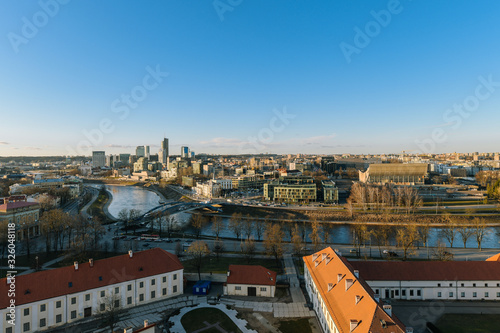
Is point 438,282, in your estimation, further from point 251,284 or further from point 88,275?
point 88,275

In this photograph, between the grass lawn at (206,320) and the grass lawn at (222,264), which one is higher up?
the grass lawn at (206,320)

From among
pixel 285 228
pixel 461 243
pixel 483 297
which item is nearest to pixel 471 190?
pixel 461 243

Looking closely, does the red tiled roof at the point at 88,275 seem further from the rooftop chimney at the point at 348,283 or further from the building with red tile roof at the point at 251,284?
the rooftop chimney at the point at 348,283

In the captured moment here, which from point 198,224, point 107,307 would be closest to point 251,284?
point 107,307

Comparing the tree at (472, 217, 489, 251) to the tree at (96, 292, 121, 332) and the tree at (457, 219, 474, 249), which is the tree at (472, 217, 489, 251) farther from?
the tree at (96, 292, 121, 332)

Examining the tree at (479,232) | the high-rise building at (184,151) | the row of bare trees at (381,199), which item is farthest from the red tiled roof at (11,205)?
the high-rise building at (184,151)

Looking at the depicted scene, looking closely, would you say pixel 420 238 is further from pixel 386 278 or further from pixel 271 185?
pixel 271 185
